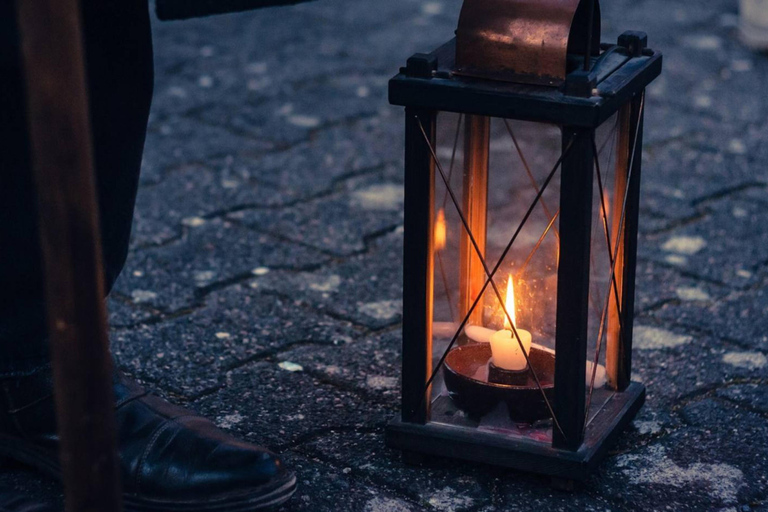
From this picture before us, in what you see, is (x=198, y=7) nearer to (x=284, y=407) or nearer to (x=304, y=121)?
(x=284, y=407)

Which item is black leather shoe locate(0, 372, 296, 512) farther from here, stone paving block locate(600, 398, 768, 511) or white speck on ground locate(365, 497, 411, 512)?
stone paving block locate(600, 398, 768, 511)

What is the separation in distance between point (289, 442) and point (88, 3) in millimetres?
757

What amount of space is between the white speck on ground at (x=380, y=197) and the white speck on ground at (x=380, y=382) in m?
0.89

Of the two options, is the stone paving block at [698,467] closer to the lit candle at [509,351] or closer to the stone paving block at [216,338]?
the lit candle at [509,351]

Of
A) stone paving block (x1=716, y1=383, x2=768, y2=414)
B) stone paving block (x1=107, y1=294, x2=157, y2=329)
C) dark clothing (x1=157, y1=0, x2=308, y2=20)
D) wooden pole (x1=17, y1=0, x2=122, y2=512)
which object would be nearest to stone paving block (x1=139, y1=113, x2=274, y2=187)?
stone paving block (x1=107, y1=294, x2=157, y2=329)

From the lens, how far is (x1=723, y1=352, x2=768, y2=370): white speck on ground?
207cm

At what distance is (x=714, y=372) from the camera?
204 centimetres

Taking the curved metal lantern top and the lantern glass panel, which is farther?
the lantern glass panel

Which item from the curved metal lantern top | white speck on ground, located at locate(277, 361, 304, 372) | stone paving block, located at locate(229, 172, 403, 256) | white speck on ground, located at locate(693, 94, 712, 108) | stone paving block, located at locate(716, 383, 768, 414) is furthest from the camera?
white speck on ground, located at locate(693, 94, 712, 108)

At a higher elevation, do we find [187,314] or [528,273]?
[528,273]

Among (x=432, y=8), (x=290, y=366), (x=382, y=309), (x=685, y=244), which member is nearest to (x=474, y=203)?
(x=290, y=366)

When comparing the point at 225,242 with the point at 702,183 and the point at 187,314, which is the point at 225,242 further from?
the point at 702,183

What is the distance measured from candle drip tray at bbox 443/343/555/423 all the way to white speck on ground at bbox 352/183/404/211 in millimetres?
1182

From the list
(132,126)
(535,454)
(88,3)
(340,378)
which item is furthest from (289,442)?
(88,3)
